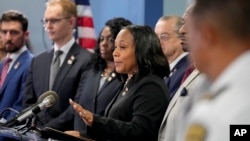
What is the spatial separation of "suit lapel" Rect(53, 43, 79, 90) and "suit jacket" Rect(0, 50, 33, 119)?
0.38 meters

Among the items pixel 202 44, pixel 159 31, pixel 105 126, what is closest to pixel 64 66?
pixel 159 31

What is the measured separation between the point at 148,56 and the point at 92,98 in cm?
79

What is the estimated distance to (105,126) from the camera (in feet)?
9.67

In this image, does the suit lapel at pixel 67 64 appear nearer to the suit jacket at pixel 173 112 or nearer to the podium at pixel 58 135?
the suit jacket at pixel 173 112

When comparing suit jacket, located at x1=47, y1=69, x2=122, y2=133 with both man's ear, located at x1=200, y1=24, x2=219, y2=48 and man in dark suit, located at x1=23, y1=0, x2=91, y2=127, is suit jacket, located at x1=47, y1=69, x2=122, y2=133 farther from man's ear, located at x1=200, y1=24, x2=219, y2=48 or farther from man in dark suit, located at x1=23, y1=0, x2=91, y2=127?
man's ear, located at x1=200, y1=24, x2=219, y2=48

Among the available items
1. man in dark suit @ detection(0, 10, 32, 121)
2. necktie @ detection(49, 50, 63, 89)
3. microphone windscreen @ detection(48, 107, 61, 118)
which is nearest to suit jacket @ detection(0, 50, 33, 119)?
man in dark suit @ detection(0, 10, 32, 121)

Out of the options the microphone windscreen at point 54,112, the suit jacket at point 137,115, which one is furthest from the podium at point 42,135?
the microphone windscreen at point 54,112

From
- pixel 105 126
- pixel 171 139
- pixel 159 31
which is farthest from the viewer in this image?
pixel 159 31

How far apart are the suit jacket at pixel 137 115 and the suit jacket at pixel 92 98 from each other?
60 centimetres

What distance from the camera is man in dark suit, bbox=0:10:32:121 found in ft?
14.6

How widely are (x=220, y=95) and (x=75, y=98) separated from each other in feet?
10.3

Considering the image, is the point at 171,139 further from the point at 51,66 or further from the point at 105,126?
the point at 51,66

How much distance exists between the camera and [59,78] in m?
4.12

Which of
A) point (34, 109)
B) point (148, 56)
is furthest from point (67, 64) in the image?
point (34, 109)
